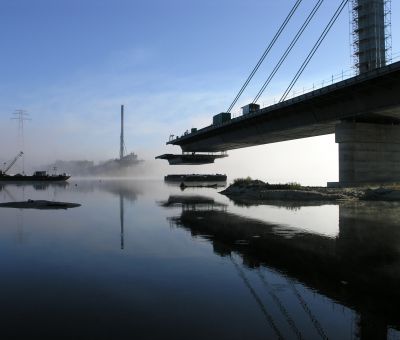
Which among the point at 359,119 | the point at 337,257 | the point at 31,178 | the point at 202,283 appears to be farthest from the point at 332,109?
the point at 31,178

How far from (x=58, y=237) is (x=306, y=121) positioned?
61.1 meters

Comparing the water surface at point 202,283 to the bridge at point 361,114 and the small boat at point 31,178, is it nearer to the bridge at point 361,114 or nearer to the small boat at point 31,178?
the bridge at point 361,114

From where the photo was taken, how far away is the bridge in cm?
5988

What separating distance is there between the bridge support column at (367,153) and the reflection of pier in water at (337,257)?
1585 inches

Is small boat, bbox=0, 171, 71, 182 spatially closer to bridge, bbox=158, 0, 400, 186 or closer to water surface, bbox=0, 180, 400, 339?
bridge, bbox=158, 0, 400, 186

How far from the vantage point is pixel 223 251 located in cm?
2041

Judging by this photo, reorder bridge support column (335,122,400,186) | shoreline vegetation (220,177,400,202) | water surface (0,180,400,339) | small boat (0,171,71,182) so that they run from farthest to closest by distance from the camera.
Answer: small boat (0,171,71,182) < bridge support column (335,122,400,186) < shoreline vegetation (220,177,400,202) < water surface (0,180,400,339)

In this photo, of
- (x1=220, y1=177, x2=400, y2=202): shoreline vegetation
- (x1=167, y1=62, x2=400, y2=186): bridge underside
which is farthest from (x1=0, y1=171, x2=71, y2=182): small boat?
(x1=220, y1=177, x2=400, y2=202): shoreline vegetation

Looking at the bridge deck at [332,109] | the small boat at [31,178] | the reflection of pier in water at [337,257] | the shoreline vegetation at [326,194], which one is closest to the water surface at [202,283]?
the reflection of pier in water at [337,257]

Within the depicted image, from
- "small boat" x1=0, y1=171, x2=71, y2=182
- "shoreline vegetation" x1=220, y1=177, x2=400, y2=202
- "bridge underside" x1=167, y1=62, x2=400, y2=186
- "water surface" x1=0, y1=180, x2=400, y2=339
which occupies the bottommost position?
"water surface" x1=0, y1=180, x2=400, y2=339

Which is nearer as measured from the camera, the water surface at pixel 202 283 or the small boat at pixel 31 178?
the water surface at pixel 202 283

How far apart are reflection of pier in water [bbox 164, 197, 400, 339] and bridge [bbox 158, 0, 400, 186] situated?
32489 millimetres

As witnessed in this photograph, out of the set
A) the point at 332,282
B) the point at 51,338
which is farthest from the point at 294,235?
the point at 51,338

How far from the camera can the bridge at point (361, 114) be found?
59875mm
